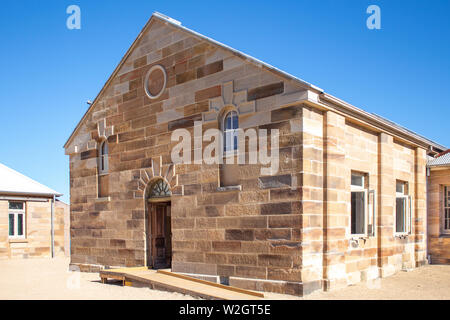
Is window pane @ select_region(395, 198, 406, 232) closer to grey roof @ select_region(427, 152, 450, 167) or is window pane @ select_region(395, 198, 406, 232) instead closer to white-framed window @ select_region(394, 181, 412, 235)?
white-framed window @ select_region(394, 181, 412, 235)

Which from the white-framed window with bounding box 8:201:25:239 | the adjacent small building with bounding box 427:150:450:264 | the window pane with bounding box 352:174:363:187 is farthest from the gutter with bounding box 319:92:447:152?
the white-framed window with bounding box 8:201:25:239

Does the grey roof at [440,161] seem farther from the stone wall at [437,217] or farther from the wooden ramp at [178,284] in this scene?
the wooden ramp at [178,284]

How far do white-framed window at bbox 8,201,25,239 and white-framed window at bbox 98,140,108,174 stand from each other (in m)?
9.70

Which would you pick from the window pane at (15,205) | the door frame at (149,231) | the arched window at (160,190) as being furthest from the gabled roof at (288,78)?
the window pane at (15,205)

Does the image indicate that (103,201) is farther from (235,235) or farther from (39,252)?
(39,252)

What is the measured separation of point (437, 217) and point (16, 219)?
62.5ft

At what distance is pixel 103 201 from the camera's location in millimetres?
15758

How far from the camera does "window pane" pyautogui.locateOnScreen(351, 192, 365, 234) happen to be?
12.9 metres

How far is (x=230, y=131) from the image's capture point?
12125 millimetres

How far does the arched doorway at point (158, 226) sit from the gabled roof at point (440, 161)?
30.7ft

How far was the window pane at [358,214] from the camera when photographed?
12938 mm

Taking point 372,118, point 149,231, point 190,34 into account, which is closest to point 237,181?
point 149,231
